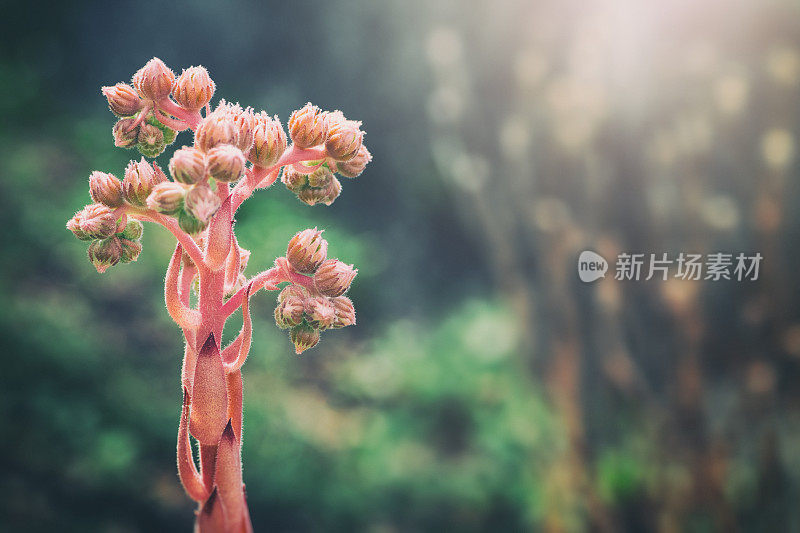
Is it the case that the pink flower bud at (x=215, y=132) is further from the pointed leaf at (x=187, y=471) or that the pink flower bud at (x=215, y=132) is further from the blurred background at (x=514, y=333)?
the blurred background at (x=514, y=333)

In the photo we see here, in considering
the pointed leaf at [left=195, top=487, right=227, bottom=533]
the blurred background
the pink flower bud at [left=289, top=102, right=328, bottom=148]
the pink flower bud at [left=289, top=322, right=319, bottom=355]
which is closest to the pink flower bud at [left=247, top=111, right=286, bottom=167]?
the pink flower bud at [left=289, top=102, right=328, bottom=148]

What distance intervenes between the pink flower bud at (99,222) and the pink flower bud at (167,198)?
58mm

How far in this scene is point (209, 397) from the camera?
1.50ft

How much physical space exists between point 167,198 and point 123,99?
0.12 metres

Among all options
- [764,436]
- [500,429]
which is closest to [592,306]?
[500,429]

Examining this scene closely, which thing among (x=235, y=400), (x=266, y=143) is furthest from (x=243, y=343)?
(x=266, y=143)

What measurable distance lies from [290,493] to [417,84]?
1840mm

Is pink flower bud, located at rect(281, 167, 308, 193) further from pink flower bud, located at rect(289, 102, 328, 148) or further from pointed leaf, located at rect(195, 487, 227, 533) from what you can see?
pointed leaf, located at rect(195, 487, 227, 533)

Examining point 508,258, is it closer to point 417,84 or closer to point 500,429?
point 500,429

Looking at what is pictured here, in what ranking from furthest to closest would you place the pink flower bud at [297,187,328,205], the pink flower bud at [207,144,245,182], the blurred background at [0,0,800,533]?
the blurred background at [0,0,800,533], the pink flower bud at [297,187,328,205], the pink flower bud at [207,144,245,182]

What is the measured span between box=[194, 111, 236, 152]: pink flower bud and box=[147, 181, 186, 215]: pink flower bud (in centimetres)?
3

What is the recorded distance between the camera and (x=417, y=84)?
307 centimetres

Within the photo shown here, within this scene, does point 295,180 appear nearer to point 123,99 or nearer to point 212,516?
point 123,99

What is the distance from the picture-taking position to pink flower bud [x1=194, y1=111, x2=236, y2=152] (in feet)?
1.50
